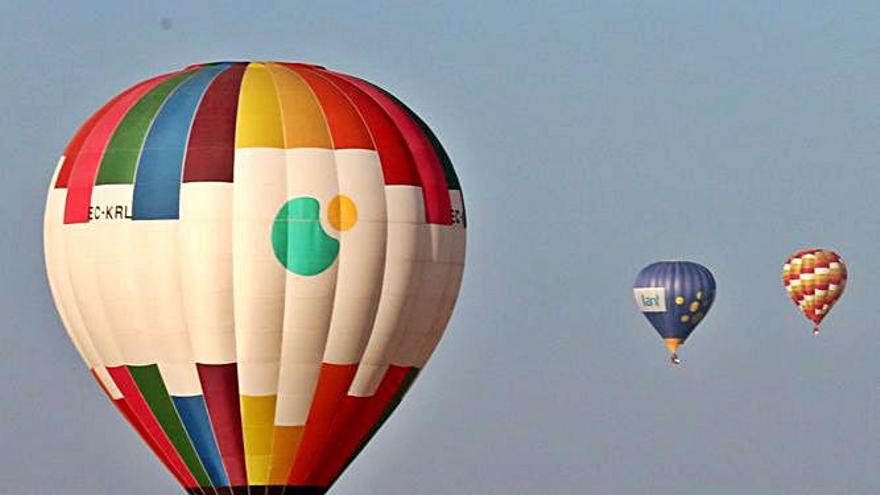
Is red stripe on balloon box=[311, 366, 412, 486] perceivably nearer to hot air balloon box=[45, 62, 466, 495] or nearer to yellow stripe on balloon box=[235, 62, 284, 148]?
hot air balloon box=[45, 62, 466, 495]

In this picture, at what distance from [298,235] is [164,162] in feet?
7.64

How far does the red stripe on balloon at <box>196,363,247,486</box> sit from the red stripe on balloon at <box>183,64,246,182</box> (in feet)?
9.69

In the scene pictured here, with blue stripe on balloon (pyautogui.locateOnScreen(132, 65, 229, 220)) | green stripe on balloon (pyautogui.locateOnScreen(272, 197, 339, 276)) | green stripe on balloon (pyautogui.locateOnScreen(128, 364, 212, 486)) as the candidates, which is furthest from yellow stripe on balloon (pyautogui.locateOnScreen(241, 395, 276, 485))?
blue stripe on balloon (pyautogui.locateOnScreen(132, 65, 229, 220))

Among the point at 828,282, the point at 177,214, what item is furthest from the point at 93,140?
the point at 828,282

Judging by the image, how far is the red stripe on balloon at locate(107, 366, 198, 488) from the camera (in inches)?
1772

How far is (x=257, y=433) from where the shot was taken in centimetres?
4472

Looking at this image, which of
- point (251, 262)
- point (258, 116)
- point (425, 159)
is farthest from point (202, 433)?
point (425, 159)

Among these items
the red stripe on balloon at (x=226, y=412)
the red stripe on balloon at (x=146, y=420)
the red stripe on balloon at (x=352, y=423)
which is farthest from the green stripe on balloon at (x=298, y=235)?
the red stripe on balloon at (x=146, y=420)

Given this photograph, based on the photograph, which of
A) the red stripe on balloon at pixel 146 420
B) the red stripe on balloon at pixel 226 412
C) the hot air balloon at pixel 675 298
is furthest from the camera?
the hot air balloon at pixel 675 298

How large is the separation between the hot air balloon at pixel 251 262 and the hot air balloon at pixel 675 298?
95.6 ft

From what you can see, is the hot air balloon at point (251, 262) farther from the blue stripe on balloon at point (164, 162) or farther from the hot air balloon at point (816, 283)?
the hot air balloon at point (816, 283)

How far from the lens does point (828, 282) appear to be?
3068 inches

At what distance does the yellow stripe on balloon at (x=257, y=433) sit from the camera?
146ft

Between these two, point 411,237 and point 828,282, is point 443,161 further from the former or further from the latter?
point 828,282
